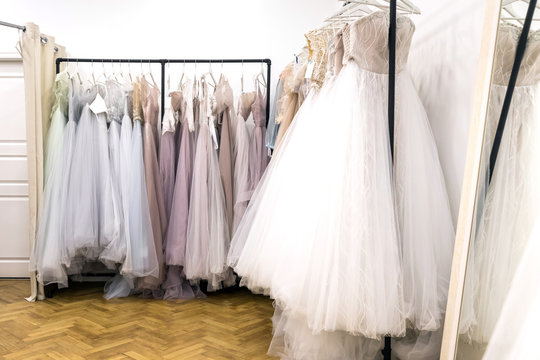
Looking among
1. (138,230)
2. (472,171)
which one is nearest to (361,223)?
(472,171)

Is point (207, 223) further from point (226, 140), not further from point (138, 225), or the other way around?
point (226, 140)

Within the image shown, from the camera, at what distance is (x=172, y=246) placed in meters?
3.19

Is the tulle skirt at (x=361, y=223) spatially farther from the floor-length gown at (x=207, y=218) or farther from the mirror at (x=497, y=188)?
the floor-length gown at (x=207, y=218)

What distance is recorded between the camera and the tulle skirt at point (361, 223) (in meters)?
1.64

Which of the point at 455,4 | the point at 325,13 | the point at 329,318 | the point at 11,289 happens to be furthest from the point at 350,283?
the point at 11,289

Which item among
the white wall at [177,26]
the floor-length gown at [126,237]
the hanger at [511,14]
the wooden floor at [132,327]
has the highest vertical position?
the white wall at [177,26]

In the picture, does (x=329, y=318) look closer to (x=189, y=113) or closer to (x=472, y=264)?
(x=472, y=264)

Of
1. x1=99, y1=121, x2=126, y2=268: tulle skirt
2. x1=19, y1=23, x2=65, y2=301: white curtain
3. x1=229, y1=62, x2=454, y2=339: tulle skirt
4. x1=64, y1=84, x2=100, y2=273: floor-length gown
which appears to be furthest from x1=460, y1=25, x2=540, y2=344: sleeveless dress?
x1=19, y1=23, x2=65, y2=301: white curtain

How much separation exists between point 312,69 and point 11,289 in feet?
9.52

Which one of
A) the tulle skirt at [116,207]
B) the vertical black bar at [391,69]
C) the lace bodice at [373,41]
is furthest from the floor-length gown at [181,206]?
the vertical black bar at [391,69]

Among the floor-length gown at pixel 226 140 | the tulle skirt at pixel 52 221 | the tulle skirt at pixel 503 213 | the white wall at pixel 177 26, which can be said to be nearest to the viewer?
the tulle skirt at pixel 503 213

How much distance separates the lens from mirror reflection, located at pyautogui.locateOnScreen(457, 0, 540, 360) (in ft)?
3.90

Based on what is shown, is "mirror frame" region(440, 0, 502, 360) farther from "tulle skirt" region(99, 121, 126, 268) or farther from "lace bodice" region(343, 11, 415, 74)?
A: "tulle skirt" region(99, 121, 126, 268)

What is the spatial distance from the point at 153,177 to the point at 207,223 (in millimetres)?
522
